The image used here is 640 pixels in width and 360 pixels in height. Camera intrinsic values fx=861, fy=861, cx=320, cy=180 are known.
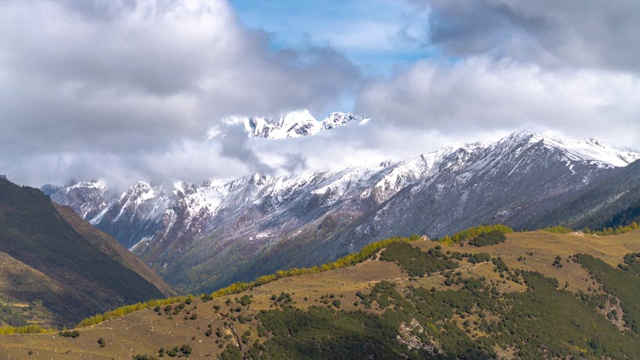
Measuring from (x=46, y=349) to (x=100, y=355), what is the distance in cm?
1189

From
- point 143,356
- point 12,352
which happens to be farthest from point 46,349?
point 143,356

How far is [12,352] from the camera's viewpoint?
17925 cm

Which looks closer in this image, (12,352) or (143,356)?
(12,352)

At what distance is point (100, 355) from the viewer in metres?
192

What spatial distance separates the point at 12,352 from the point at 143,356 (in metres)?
30.5

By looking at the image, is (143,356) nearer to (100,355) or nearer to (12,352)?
(100,355)

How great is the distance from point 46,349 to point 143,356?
873 inches

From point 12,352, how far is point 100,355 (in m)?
20.2

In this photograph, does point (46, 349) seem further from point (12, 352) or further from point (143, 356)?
point (143, 356)

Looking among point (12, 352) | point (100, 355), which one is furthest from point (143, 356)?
point (12, 352)

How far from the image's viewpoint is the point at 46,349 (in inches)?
7367

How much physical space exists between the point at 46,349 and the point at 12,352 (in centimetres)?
916

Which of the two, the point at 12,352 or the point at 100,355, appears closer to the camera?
the point at 12,352
